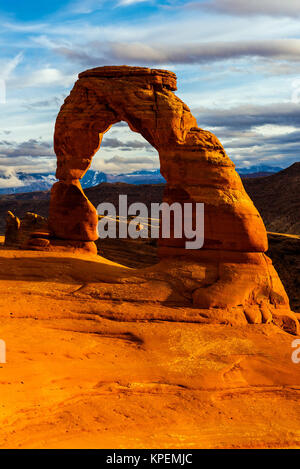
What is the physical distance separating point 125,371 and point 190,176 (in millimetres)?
7000

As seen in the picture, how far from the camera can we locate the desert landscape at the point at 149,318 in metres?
8.14

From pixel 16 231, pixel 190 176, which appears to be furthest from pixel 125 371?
pixel 16 231

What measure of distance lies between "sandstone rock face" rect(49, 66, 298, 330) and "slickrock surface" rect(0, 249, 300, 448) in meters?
1.15

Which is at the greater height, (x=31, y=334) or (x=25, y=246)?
(x=25, y=246)

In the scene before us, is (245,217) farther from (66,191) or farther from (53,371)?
(53,371)

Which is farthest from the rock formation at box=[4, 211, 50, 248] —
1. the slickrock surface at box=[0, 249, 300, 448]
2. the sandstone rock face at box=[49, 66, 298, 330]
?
the slickrock surface at box=[0, 249, 300, 448]

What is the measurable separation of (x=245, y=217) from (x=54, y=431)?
909 cm

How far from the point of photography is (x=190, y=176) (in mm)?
14914

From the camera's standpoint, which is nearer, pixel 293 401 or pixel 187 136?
pixel 293 401

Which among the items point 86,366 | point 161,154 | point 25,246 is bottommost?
point 86,366

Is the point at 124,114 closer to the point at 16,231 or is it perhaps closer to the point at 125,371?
the point at 125,371
